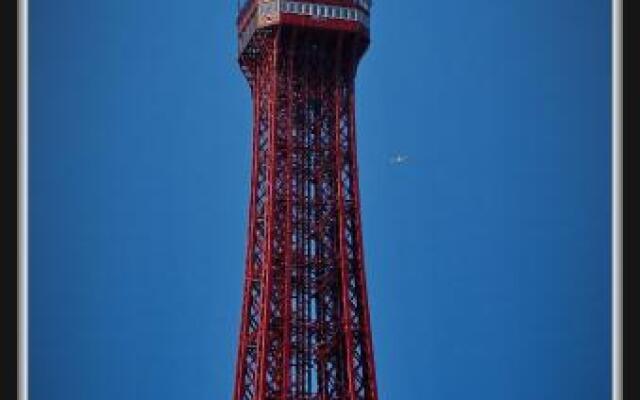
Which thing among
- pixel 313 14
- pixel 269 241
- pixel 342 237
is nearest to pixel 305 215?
pixel 342 237

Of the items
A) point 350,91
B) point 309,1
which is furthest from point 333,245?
point 309,1

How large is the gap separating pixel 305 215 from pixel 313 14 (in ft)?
10.7

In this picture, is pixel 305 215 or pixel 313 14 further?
pixel 305 215

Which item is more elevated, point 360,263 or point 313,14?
point 313,14

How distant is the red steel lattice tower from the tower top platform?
0.05 feet

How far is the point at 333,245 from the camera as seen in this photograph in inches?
848

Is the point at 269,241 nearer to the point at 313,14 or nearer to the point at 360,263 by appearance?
the point at 360,263

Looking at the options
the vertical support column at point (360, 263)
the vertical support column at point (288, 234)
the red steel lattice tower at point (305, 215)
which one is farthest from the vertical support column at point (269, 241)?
the vertical support column at point (360, 263)

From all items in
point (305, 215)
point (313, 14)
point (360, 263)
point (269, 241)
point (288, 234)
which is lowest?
point (360, 263)

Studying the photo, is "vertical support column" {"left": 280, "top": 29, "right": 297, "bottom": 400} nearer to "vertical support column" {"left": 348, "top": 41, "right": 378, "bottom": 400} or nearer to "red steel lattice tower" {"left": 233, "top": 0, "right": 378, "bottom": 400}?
"red steel lattice tower" {"left": 233, "top": 0, "right": 378, "bottom": 400}

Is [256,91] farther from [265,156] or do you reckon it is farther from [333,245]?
[333,245]

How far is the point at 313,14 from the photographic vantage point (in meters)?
21.0

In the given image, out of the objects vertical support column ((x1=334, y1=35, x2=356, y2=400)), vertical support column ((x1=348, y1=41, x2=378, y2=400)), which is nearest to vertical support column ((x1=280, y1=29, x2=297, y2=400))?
vertical support column ((x1=334, y1=35, x2=356, y2=400))
